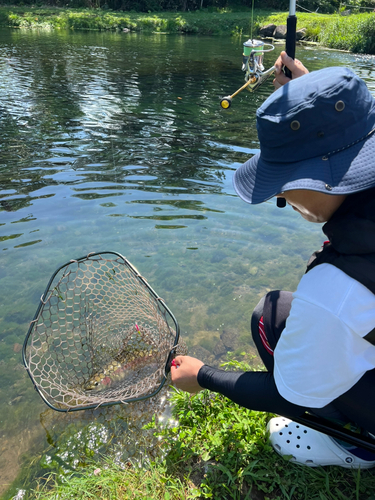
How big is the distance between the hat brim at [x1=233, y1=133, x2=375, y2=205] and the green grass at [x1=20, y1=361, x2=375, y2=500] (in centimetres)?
125

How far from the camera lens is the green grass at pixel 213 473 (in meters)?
1.76

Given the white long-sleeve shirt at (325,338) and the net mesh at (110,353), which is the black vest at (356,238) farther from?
the net mesh at (110,353)

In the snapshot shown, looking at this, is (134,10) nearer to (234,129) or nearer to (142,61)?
(142,61)

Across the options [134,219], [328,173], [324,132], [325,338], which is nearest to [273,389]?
[325,338]

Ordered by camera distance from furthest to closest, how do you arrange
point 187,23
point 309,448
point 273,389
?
1. point 187,23
2. point 309,448
3. point 273,389

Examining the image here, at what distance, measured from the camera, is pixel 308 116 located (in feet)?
4.21

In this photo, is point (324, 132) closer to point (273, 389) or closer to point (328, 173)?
point (328, 173)

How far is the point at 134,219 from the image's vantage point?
450 centimetres

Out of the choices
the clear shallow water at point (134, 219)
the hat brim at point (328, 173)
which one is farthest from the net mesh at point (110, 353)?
the hat brim at point (328, 173)

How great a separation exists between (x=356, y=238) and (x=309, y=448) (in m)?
1.13

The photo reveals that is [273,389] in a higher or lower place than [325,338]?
lower

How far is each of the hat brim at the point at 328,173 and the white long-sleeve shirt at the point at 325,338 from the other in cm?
27

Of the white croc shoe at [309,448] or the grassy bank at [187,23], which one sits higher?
the grassy bank at [187,23]

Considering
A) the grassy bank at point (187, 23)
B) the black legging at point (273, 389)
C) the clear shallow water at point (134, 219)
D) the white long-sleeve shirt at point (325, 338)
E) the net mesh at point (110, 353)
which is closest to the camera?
the white long-sleeve shirt at point (325, 338)
